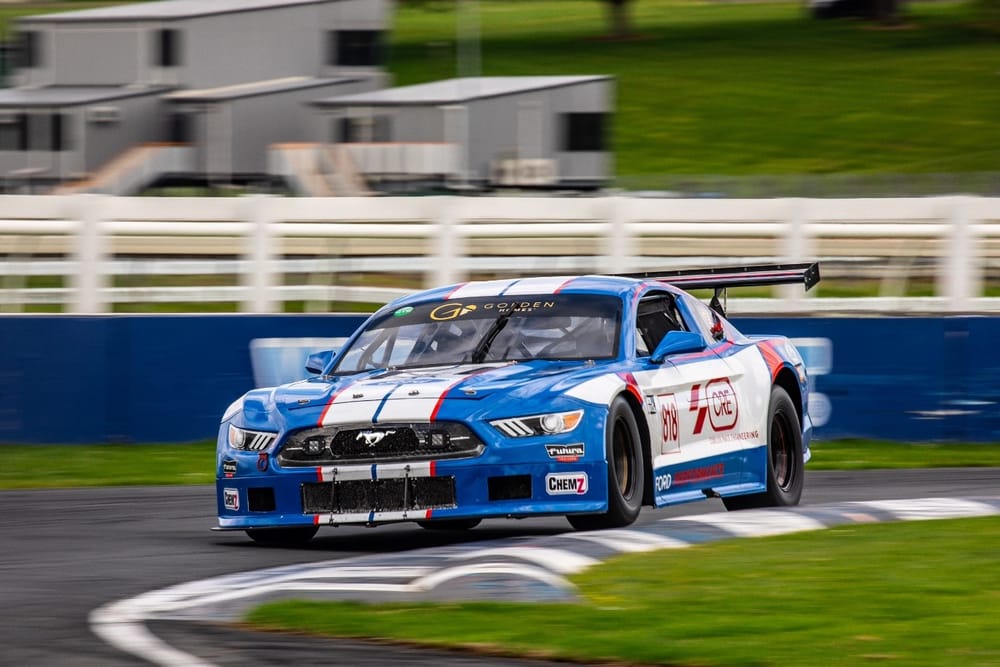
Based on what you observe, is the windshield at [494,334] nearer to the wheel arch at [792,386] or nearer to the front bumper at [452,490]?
the front bumper at [452,490]

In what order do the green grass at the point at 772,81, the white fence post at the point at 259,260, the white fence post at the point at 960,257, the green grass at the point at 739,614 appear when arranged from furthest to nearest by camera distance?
the green grass at the point at 772,81
the white fence post at the point at 259,260
the white fence post at the point at 960,257
the green grass at the point at 739,614

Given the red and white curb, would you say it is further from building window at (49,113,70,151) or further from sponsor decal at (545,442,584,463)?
building window at (49,113,70,151)

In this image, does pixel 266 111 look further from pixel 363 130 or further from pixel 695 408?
pixel 695 408

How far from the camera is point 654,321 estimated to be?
1134cm

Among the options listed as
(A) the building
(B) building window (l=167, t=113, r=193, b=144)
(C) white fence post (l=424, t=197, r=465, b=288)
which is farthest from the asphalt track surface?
(B) building window (l=167, t=113, r=193, b=144)

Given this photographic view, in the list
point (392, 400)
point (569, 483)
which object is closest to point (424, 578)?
point (569, 483)

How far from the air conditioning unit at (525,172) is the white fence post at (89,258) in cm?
1970

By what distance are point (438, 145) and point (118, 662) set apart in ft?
100

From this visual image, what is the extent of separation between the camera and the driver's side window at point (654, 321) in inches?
435

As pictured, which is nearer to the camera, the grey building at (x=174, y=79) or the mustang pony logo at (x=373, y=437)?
the mustang pony logo at (x=373, y=437)

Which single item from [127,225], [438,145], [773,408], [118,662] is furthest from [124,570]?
[438,145]

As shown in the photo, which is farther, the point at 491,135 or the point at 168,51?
the point at 168,51

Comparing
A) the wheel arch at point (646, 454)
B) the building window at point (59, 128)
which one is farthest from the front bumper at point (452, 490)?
the building window at point (59, 128)

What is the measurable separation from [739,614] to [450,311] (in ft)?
13.2
